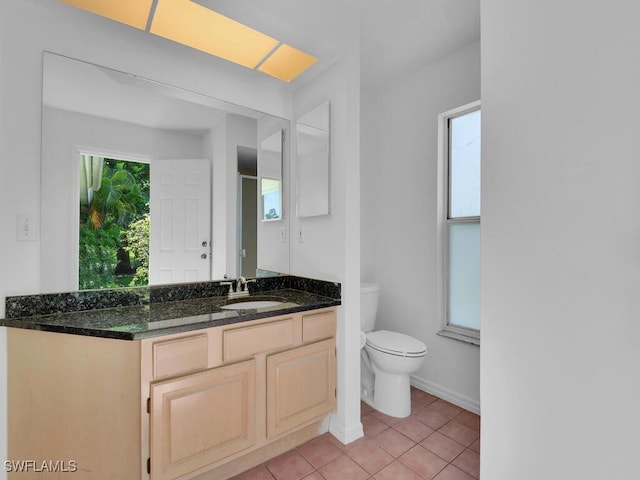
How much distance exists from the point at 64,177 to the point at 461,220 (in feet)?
8.19

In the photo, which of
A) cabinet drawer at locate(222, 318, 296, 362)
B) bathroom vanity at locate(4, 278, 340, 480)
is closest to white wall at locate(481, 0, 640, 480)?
cabinet drawer at locate(222, 318, 296, 362)

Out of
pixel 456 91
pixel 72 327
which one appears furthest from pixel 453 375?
pixel 72 327

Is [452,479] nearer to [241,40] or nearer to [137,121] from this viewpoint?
[137,121]

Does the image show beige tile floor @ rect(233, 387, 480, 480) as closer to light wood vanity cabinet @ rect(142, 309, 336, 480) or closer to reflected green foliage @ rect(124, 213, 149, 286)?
light wood vanity cabinet @ rect(142, 309, 336, 480)

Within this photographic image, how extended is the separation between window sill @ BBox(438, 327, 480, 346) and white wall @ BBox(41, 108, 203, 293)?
2432 mm

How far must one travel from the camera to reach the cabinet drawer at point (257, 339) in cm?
150

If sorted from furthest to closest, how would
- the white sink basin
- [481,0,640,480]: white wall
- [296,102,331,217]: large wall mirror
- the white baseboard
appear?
1. the white baseboard
2. [296,102,331,217]: large wall mirror
3. the white sink basin
4. [481,0,640,480]: white wall

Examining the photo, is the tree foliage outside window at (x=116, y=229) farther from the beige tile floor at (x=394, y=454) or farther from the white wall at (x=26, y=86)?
the beige tile floor at (x=394, y=454)

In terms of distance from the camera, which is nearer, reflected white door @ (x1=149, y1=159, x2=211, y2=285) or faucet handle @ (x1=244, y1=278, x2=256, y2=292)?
reflected white door @ (x1=149, y1=159, x2=211, y2=285)

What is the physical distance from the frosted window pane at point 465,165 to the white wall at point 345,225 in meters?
0.96

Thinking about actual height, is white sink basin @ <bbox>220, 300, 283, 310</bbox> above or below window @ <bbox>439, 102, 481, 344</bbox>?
below

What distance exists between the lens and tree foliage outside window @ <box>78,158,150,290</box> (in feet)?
5.23

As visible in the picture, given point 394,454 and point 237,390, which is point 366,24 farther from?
point 394,454

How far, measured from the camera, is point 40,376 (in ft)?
4.30
